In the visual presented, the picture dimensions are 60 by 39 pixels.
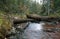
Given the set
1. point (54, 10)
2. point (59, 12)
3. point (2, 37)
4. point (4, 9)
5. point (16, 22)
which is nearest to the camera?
point (2, 37)

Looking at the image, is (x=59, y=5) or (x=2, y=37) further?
(x=59, y=5)

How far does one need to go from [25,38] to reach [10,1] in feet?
29.2

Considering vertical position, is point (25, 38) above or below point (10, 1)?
below

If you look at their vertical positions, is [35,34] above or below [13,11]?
below

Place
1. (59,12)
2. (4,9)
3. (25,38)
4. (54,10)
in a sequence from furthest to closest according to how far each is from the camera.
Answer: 1. (54,10)
2. (59,12)
3. (4,9)
4. (25,38)

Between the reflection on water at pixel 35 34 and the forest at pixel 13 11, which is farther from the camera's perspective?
the forest at pixel 13 11

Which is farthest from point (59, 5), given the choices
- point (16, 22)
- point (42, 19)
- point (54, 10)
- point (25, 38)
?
point (25, 38)

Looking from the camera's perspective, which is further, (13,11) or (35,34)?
(13,11)

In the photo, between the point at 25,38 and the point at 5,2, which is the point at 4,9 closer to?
the point at 5,2

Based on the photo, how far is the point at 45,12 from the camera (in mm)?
22156

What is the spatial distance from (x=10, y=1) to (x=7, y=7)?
3.15 ft

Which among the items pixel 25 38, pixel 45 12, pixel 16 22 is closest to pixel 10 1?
pixel 16 22

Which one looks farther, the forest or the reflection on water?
the forest

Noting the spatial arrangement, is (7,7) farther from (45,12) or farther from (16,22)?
(45,12)
